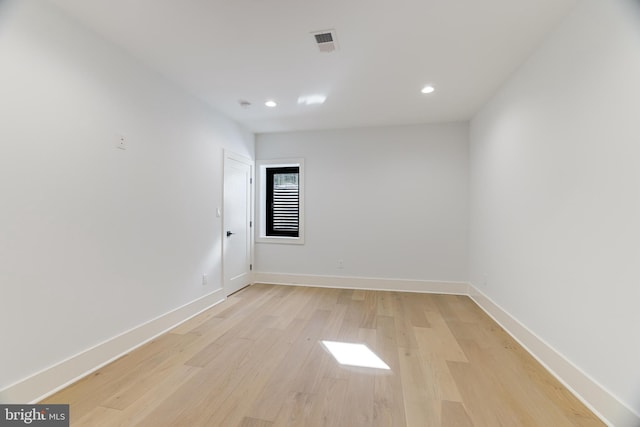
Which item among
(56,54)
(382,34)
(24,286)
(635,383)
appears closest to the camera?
(635,383)

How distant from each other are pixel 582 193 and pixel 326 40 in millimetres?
2176

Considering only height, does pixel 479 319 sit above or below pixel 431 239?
below

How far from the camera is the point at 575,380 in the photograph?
75.8 inches

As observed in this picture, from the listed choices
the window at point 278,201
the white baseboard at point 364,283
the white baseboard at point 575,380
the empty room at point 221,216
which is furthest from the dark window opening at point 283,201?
the white baseboard at point 575,380

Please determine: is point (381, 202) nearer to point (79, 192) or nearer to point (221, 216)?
point (221, 216)

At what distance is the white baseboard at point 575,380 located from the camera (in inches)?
62.3

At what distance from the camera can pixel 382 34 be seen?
2.21m

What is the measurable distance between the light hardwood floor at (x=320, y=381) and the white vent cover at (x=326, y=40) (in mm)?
2669

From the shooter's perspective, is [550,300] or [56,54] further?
[550,300]

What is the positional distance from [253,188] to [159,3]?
3.28 meters

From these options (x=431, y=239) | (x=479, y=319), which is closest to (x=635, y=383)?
(x=479, y=319)

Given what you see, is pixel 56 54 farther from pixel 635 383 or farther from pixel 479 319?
pixel 479 319

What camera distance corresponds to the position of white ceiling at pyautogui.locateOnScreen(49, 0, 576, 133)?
1.95m

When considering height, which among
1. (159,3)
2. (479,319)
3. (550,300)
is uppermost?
(159,3)
